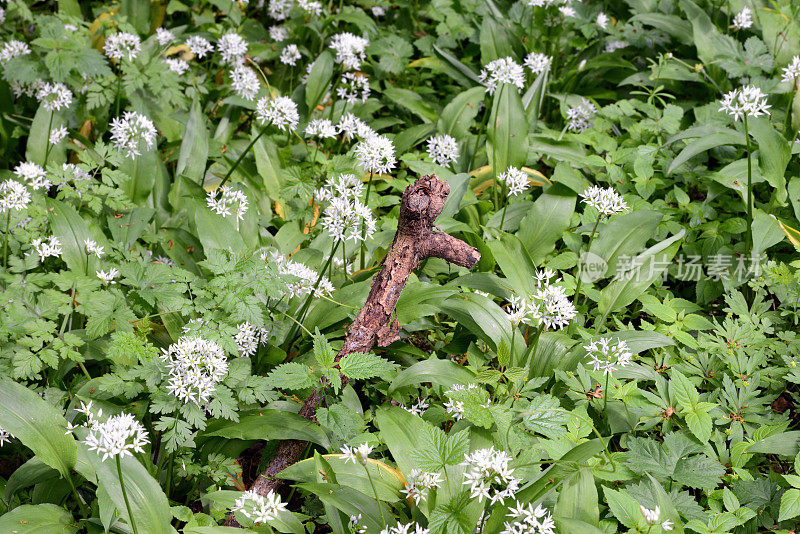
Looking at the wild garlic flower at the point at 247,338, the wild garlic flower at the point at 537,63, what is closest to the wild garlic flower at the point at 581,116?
the wild garlic flower at the point at 537,63

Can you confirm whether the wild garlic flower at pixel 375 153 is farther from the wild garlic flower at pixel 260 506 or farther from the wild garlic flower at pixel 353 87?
the wild garlic flower at pixel 260 506

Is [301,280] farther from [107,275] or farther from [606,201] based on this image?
[606,201]

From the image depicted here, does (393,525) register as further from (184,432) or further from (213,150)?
(213,150)

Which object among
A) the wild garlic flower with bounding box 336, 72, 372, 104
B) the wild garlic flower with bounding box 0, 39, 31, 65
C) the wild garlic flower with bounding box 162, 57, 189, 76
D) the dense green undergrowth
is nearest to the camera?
the dense green undergrowth

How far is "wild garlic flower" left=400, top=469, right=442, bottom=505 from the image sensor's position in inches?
84.4

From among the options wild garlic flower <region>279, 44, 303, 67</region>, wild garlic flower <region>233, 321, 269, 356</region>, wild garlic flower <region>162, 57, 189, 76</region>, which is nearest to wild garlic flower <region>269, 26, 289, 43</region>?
wild garlic flower <region>279, 44, 303, 67</region>

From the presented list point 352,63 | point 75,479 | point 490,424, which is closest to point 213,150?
point 352,63

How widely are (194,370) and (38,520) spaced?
73 cm

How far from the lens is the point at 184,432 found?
2.23 meters

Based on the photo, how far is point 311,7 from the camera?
4.67m

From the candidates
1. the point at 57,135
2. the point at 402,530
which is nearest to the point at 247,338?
the point at 402,530

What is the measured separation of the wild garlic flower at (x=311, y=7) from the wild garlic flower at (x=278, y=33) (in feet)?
0.77

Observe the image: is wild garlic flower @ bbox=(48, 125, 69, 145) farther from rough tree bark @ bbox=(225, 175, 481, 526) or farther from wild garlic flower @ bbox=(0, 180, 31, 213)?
rough tree bark @ bbox=(225, 175, 481, 526)

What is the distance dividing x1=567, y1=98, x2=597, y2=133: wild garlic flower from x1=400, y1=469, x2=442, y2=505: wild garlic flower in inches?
108
